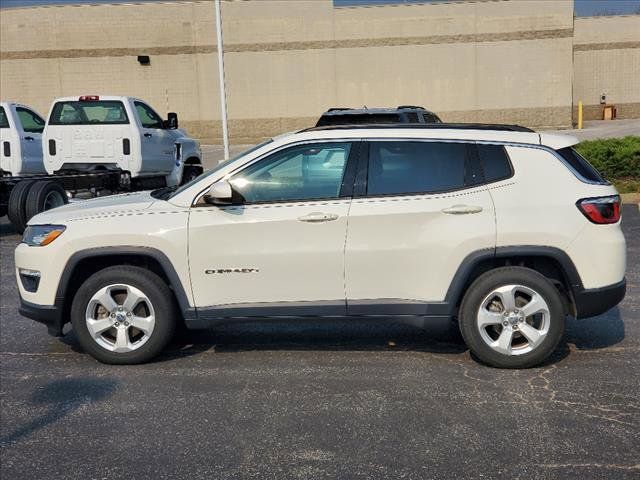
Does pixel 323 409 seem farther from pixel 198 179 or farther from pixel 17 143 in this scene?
pixel 17 143

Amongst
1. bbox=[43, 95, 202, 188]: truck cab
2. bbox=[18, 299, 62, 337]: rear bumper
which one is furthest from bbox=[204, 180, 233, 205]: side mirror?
bbox=[43, 95, 202, 188]: truck cab

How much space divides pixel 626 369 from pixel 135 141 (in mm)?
10494

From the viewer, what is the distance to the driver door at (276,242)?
17.7 feet

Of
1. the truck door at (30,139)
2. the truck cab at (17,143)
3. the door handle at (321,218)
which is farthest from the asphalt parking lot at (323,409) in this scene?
the truck door at (30,139)

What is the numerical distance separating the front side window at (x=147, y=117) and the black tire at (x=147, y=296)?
9116 mm

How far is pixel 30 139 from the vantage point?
542 inches

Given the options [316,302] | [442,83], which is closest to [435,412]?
[316,302]

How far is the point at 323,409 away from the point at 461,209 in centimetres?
175

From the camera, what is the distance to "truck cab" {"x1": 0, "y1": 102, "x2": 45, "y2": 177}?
13305 millimetres

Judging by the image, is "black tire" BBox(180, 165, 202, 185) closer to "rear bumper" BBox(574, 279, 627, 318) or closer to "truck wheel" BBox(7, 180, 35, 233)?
"truck wheel" BBox(7, 180, 35, 233)

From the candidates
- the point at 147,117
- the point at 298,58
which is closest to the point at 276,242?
the point at 147,117

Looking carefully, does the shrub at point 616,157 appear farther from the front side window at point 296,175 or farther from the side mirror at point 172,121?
the front side window at point 296,175

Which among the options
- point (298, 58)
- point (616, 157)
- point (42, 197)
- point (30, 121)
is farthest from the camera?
point (298, 58)

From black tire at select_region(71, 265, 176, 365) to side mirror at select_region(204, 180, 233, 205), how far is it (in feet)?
2.46
